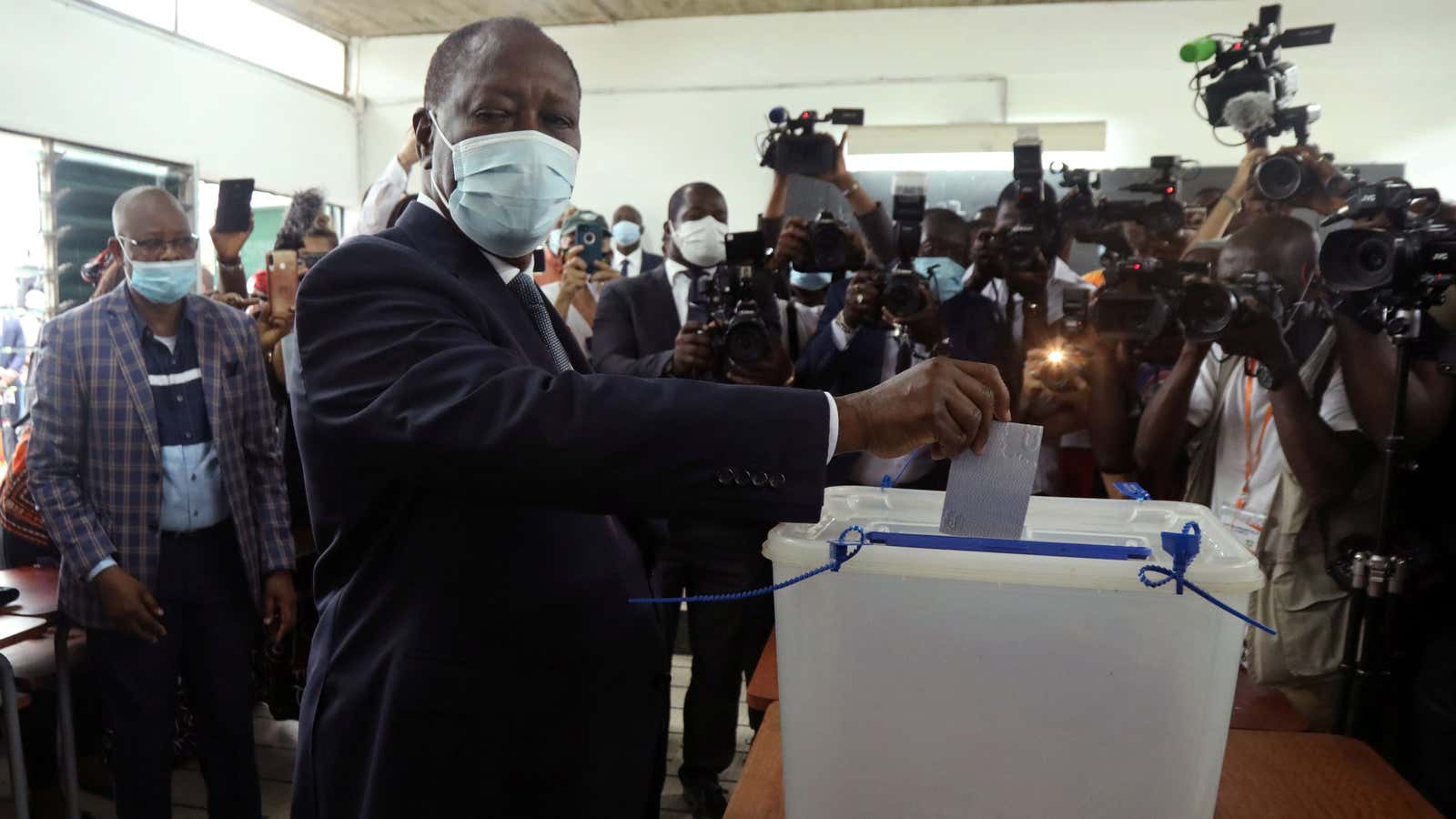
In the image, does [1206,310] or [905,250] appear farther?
[905,250]

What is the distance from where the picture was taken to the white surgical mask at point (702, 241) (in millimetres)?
3002

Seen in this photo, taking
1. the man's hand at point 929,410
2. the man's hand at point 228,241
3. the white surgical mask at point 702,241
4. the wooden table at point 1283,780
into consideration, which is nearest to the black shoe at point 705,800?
the wooden table at point 1283,780

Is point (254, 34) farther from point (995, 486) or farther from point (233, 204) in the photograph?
point (995, 486)

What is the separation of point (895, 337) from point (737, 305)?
0.44 m

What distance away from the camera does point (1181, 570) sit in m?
0.75

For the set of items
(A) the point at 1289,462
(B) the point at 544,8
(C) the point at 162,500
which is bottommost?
(C) the point at 162,500

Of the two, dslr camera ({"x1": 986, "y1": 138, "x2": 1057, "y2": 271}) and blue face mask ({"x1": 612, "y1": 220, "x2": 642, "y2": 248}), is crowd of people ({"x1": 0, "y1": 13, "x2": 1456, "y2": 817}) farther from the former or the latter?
blue face mask ({"x1": 612, "y1": 220, "x2": 642, "y2": 248})

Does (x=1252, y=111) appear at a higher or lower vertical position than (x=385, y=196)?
higher

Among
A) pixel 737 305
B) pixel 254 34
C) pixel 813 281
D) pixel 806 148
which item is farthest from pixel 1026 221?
pixel 254 34

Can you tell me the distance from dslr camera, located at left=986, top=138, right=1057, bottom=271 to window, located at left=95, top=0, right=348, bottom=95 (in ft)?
19.3

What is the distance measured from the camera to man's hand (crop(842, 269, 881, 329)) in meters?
2.43

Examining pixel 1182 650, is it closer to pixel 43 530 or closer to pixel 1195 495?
pixel 1195 495

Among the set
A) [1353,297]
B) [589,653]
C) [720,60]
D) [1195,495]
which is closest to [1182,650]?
[589,653]

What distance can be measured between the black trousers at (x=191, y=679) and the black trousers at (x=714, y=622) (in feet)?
3.54
